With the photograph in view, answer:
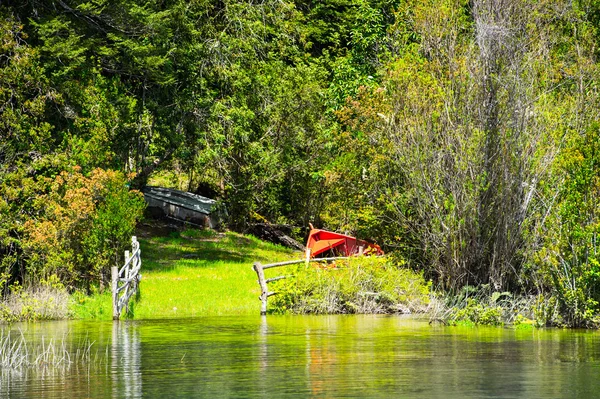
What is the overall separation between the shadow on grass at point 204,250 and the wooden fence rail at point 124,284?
5949 mm

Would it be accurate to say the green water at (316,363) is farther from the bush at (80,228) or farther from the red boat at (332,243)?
the red boat at (332,243)

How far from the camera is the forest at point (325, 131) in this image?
88.3 feet

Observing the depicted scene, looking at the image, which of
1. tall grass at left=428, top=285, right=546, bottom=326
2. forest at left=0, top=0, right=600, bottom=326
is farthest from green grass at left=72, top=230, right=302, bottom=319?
tall grass at left=428, top=285, right=546, bottom=326

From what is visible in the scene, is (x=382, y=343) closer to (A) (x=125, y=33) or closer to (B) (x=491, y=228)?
(B) (x=491, y=228)

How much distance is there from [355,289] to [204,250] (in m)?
15.1

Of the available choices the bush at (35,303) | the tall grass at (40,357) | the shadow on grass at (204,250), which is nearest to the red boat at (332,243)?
the shadow on grass at (204,250)

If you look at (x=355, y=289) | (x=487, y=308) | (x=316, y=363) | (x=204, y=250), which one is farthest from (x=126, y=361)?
(x=204, y=250)

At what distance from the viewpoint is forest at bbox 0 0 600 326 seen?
2691 cm

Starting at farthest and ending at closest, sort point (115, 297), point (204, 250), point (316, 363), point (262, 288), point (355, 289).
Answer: point (204, 250) < point (262, 288) < point (355, 289) < point (115, 297) < point (316, 363)

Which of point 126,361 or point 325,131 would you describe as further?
point 325,131

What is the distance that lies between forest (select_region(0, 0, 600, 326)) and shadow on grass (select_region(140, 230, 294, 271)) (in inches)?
75.6

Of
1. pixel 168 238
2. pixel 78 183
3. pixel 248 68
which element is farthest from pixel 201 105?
pixel 78 183

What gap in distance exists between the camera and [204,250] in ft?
143

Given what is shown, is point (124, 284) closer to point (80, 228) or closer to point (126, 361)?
point (80, 228)
